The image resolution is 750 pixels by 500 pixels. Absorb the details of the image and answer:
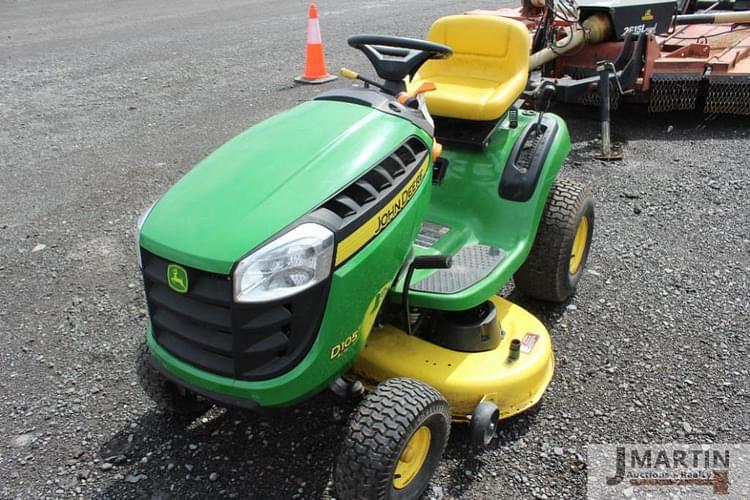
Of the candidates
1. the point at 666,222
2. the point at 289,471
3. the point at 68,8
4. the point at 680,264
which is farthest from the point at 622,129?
the point at 68,8

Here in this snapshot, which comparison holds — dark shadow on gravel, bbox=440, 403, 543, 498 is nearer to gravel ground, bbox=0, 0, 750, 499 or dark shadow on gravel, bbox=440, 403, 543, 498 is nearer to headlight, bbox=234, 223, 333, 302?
gravel ground, bbox=0, 0, 750, 499

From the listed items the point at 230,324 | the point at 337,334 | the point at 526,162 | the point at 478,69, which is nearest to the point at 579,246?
the point at 526,162

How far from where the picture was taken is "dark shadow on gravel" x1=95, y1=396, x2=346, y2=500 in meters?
2.42

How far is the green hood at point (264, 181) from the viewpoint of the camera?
193 centimetres

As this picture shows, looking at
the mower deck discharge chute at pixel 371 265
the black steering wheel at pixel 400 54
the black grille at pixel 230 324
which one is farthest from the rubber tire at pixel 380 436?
the black steering wheel at pixel 400 54

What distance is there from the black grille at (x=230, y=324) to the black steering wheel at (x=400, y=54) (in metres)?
0.94

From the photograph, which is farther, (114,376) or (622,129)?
(622,129)

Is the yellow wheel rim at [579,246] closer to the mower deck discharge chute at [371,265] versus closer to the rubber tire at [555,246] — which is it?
the rubber tire at [555,246]

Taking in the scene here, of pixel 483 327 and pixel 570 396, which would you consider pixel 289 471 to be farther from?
pixel 570 396

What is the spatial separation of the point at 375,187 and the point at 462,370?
0.77 metres

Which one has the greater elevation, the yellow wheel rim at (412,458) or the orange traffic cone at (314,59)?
the orange traffic cone at (314,59)

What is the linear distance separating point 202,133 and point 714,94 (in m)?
4.19

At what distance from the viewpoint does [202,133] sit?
5.89 metres

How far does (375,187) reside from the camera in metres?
2.18
